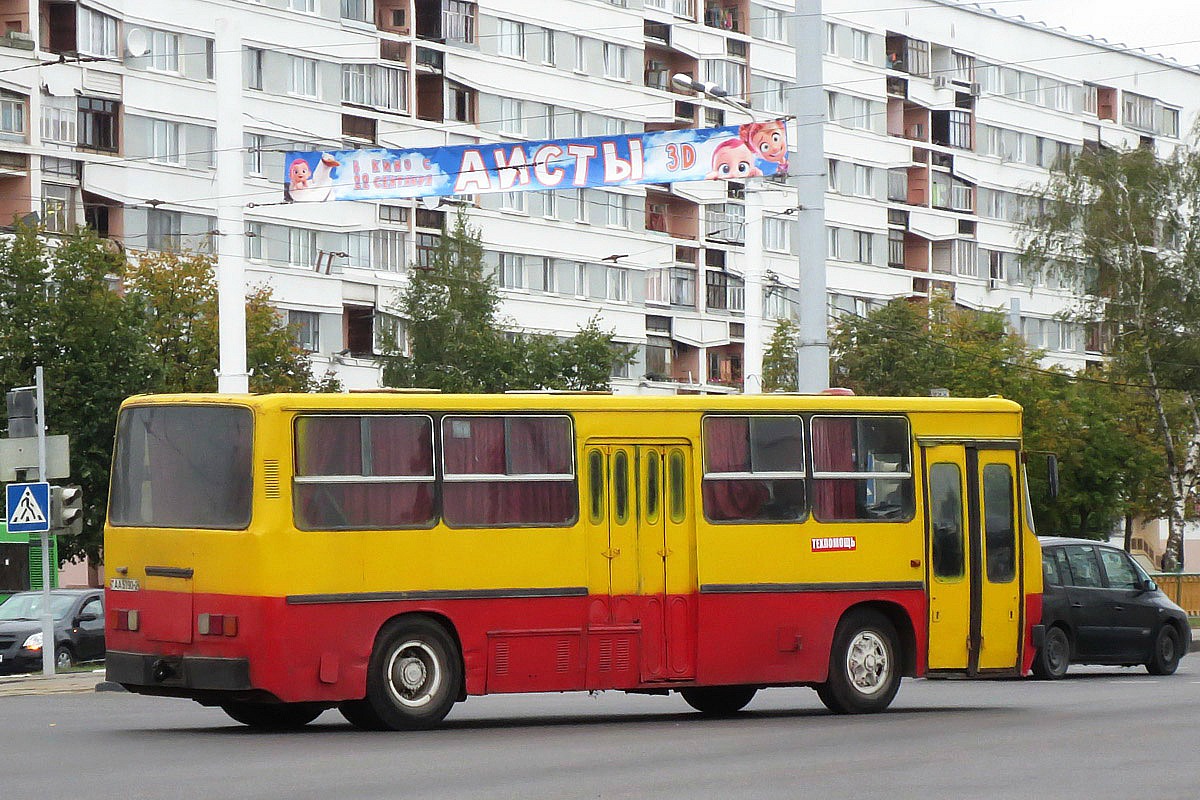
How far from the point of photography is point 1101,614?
95.7ft

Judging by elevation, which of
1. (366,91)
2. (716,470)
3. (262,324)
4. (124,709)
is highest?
(366,91)

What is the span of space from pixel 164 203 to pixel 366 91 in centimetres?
906

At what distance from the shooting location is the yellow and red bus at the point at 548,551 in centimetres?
1741

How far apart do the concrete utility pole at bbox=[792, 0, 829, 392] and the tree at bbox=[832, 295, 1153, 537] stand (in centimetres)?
2137

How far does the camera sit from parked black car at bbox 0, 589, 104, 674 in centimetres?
3159

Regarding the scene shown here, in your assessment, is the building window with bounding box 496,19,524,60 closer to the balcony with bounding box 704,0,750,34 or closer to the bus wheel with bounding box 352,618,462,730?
the balcony with bounding box 704,0,750,34

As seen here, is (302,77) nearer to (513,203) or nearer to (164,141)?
(164,141)

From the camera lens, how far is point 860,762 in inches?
587

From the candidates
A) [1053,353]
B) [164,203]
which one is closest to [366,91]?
[164,203]

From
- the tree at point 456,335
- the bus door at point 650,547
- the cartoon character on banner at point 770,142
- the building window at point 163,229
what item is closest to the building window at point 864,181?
the building window at point 163,229

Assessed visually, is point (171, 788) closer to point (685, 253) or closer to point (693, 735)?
point (693, 735)

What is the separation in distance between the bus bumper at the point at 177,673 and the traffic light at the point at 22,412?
11694 mm

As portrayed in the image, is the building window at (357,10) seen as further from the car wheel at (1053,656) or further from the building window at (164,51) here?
the car wheel at (1053,656)

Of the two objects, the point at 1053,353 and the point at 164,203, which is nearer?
the point at 164,203
